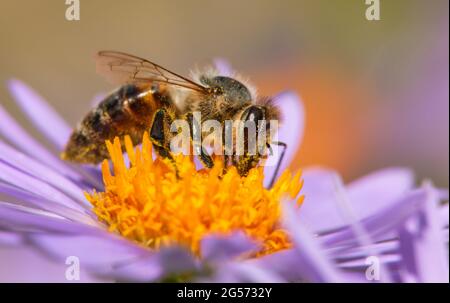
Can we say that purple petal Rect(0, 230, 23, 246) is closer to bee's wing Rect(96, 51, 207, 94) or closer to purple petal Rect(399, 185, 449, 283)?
bee's wing Rect(96, 51, 207, 94)

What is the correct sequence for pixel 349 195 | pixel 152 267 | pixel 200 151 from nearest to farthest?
pixel 152 267, pixel 200 151, pixel 349 195

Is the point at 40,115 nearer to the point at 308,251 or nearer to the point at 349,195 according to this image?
the point at 349,195

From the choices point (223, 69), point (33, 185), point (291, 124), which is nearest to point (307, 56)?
point (291, 124)

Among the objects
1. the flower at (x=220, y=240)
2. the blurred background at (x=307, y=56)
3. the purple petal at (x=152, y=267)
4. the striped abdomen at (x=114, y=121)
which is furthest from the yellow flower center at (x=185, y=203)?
the blurred background at (x=307, y=56)

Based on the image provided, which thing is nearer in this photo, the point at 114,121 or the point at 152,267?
the point at 152,267

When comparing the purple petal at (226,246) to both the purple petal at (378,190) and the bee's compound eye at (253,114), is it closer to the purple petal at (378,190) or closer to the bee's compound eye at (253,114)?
the bee's compound eye at (253,114)
